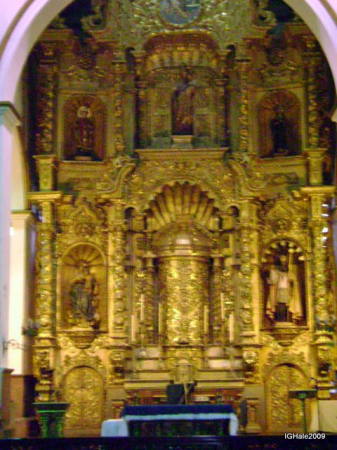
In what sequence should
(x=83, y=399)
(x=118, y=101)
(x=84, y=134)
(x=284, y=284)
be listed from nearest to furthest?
A: (x=83, y=399), (x=284, y=284), (x=118, y=101), (x=84, y=134)

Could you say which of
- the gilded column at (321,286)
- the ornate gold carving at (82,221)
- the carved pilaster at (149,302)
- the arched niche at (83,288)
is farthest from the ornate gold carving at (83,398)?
the gilded column at (321,286)

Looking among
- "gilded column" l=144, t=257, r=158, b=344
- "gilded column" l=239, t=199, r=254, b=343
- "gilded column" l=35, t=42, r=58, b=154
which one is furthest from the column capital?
"gilded column" l=239, t=199, r=254, b=343

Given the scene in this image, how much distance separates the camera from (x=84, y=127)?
2247 centimetres

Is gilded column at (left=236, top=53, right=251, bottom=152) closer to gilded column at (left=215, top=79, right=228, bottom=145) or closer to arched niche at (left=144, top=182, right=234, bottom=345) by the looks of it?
gilded column at (left=215, top=79, right=228, bottom=145)

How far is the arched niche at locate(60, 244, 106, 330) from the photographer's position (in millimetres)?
21494

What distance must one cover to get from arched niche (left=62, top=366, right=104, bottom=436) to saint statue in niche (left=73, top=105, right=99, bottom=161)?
5127mm

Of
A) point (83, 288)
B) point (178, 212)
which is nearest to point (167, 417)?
point (83, 288)

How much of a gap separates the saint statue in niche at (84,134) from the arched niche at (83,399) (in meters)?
5.13

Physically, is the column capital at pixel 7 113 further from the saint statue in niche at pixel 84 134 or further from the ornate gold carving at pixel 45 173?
the saint statue in niche at pixel 84 134

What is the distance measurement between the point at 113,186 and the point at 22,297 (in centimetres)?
328

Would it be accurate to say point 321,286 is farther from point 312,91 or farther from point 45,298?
point 45,298

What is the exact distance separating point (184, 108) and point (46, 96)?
129 inches

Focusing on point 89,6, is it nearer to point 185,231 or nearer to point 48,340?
point 185,231

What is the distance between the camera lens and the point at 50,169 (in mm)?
21547
